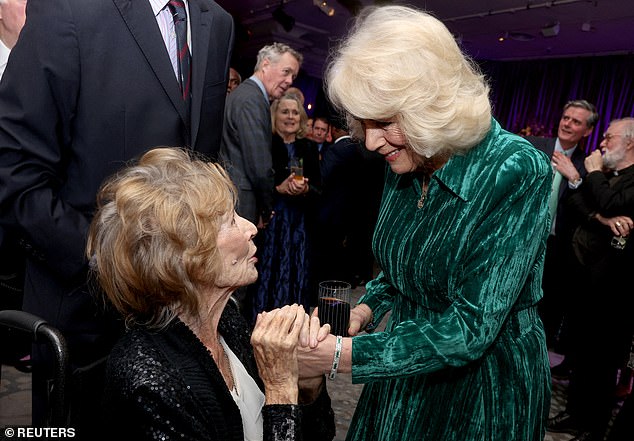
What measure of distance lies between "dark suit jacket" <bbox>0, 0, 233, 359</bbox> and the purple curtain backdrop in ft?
25.9

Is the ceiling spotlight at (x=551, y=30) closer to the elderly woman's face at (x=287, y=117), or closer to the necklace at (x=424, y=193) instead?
the elderly woman's face at (x=287, y=117)

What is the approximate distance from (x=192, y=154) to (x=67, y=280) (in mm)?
485

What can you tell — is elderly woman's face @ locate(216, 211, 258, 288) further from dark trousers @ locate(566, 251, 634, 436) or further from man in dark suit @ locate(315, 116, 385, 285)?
man in dark suit @ locate(315, 116, 385, 285)

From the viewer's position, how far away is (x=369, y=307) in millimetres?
1638

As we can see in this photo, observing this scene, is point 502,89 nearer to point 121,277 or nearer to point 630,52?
point 630,52

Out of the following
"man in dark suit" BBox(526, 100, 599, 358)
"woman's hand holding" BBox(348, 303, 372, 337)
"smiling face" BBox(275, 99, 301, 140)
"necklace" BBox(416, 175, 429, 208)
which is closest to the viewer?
"necklace" BBox(416, 175, 429, 208)

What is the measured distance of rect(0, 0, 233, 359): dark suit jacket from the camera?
1.27 meters

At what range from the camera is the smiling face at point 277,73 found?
3.67 metres

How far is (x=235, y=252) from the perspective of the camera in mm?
1314

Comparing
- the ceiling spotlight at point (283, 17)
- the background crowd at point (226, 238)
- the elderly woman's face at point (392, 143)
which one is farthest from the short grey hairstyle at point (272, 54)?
the ceiling spotlight at point (283, 17)

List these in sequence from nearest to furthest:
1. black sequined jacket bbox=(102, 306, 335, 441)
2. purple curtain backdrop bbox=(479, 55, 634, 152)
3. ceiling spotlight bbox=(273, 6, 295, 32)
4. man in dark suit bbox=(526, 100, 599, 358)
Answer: black sequined jacket bbox=(102, 306, 335, 441)
man in dark suit bbox=(526, 100, 599, 358)
ceiling spotlight bbox=(273, 6, 295, 32)
purple curtain backdrop bbox=(479, 55, 634, 152)

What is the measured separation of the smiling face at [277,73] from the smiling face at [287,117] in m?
0.47

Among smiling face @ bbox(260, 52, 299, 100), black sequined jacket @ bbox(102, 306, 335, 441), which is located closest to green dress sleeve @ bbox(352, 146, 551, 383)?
black sequined jacket @ bbox(102, 306, 335, 441)

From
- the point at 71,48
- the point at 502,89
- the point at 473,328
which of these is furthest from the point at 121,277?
the point at 502,89
